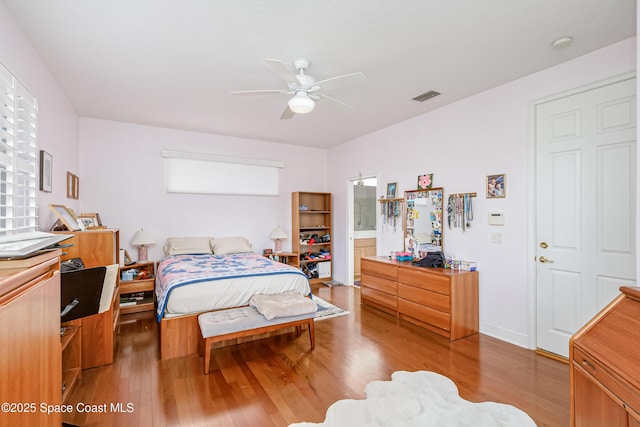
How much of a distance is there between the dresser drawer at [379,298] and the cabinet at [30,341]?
3311 mm

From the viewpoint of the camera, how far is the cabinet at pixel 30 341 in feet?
2.51

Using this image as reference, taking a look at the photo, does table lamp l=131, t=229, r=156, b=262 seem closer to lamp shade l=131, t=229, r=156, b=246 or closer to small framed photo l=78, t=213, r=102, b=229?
lamp shade l=131, t=229, r=156, b=246

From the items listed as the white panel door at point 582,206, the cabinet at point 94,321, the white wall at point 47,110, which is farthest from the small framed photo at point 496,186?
the white wall at point 47,110

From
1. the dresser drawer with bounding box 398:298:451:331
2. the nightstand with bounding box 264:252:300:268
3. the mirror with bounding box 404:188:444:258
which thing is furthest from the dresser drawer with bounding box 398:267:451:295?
the nightstand with bounding box 264:252:300:268

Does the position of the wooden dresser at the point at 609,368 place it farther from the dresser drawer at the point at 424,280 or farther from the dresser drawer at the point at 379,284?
the dresser drawer at the point at 379,284

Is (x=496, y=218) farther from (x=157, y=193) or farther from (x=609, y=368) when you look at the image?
(x=157, y=193)

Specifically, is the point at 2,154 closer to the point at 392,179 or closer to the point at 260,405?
the point at 260,405

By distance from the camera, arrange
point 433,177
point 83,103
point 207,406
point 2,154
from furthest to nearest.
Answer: point 433,177, point 83,103, point 207,406, point 2,154

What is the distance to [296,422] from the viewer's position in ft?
6.15

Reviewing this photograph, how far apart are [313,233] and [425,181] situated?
264cm

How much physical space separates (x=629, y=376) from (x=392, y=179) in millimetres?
3640

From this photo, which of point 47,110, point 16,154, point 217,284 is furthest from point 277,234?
point 16,154

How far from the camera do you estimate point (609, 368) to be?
3.91 feet

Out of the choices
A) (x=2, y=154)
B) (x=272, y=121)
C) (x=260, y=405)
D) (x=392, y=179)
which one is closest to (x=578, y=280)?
(x=392, y=179)
